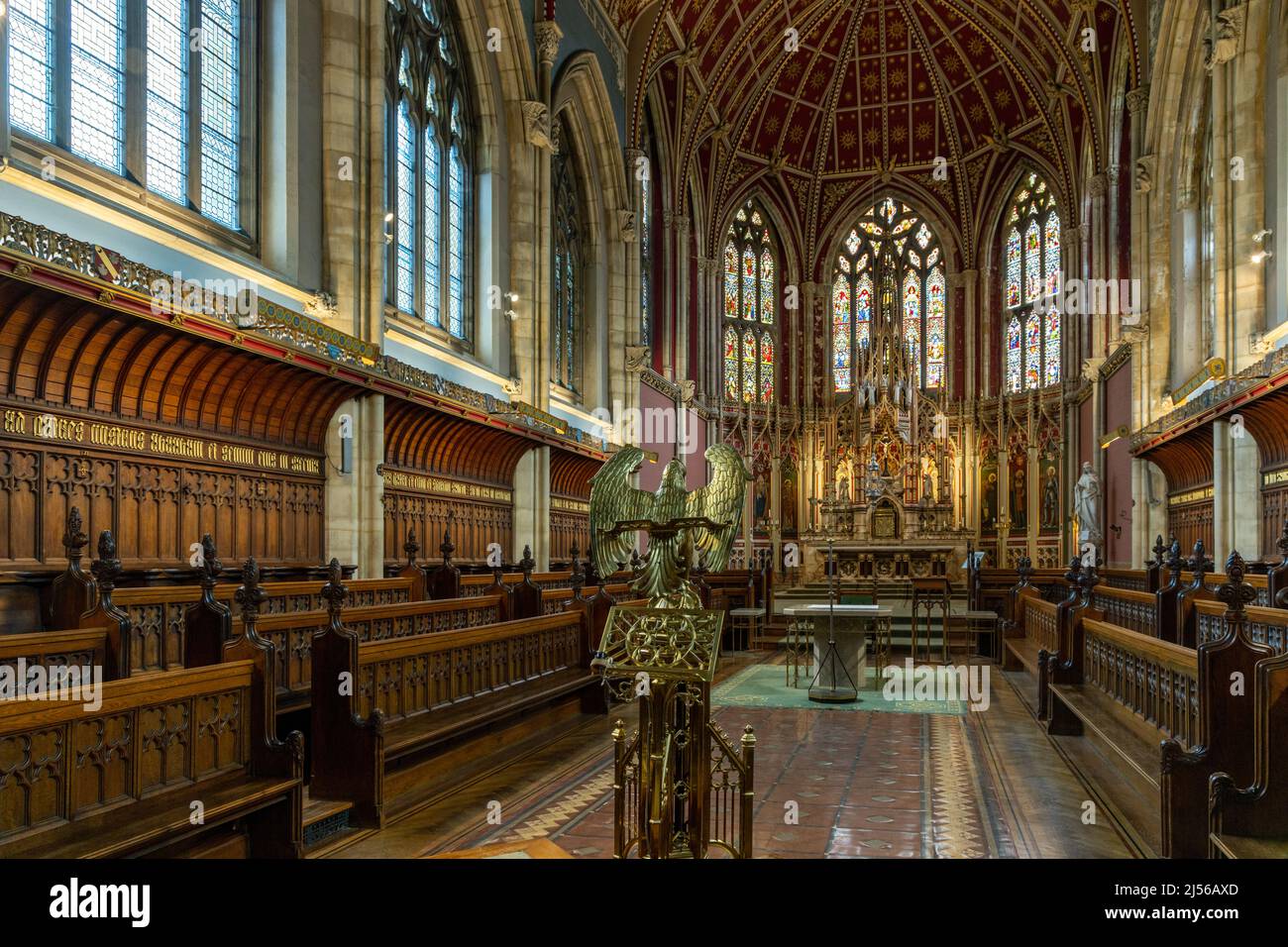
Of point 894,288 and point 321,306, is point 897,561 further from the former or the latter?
point 321,306

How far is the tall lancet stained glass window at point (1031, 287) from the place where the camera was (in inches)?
1042

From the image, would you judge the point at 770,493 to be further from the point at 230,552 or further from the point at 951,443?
the point at 230,552

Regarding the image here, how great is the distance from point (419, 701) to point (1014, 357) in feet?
81.0

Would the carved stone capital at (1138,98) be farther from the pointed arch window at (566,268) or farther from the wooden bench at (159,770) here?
the wooden bench at (159,770)

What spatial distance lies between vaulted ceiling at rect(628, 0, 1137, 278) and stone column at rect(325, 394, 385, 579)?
13.0 meters

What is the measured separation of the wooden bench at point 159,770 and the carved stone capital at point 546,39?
565 inches

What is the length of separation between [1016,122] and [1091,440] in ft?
31.3

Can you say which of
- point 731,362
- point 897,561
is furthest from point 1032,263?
point 897,561

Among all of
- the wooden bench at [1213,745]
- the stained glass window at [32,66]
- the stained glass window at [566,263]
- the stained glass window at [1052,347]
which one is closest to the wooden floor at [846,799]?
the wooden bench at [1213,745]

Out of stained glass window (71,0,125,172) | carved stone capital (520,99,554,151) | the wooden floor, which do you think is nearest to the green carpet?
the wooden floor

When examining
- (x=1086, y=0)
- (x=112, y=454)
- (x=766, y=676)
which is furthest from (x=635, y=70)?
(x=112, y=454)

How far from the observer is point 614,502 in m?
3.89

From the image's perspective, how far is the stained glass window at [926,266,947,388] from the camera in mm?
29203

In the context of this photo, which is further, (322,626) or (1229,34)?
(1229,34)
